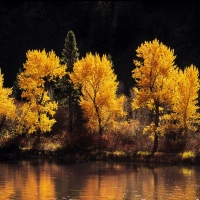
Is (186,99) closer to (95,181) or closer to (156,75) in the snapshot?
(156,75)

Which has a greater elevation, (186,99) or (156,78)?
(156,78)

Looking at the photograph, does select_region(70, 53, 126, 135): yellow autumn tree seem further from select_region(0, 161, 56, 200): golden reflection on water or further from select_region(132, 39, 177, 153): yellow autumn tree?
select_region(0, 161, 56, 200): golden reflection on water

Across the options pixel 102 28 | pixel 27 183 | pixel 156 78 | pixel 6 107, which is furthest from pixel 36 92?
pixel 102 28

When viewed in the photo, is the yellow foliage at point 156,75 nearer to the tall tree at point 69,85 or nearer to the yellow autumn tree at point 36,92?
the yellow autumn tree at point 36,92

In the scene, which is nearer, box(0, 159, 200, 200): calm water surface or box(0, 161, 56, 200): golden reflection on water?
box(0, 161, 56, 200): golden reflection on water

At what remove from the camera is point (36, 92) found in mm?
72375

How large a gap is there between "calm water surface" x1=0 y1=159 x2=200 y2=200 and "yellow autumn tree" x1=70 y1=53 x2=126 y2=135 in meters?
7.81

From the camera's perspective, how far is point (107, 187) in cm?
4872

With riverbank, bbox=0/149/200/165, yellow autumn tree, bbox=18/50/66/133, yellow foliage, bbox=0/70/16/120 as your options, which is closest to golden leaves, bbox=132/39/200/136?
riverbank, bbox=0/149/200/165

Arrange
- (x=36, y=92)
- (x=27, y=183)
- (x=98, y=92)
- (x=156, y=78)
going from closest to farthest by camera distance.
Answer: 1. (x=27, y=183)
2. (x=156, y=78)
3. (x=98, y=92)
4. (x=36, y=92)

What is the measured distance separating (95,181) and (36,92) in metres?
23.0

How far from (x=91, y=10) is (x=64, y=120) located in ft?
195

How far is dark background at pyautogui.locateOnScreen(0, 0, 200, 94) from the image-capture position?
113438 millimetres

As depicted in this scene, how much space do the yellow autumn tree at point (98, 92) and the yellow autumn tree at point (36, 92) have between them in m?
3.47
